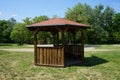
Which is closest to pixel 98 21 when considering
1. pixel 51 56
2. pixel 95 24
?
pixel 95 24

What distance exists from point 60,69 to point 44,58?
1711 millimetres

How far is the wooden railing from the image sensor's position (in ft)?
41.5

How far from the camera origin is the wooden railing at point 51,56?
12656 mm

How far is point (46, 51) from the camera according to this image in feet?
43.0

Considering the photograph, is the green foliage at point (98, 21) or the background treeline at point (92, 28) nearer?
the background treeline at point (92, 28)

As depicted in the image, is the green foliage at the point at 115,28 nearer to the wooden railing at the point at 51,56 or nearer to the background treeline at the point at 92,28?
the background treeline at the point at 92,28

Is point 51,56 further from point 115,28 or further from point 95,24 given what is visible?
point 115,28

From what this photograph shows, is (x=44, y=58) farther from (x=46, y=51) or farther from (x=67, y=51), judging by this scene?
(x=67, y=51)

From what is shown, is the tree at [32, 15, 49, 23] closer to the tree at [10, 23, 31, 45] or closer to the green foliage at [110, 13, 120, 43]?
the tree at [10, 23, 31, 45]

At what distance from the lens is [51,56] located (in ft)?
42.4

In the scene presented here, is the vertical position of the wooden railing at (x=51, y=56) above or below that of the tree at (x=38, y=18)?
below

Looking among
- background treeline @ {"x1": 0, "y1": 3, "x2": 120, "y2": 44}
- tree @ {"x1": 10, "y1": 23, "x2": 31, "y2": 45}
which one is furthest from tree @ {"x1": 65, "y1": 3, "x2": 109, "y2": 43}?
tree @ {"x1": 10, "y1": 23, "x2": 31, "y2": 45}

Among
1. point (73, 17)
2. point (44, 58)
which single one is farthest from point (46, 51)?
point (73, 17)

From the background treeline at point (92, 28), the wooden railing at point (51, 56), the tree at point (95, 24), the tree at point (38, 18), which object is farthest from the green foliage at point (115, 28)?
the wooden railing at point (51, 56)
